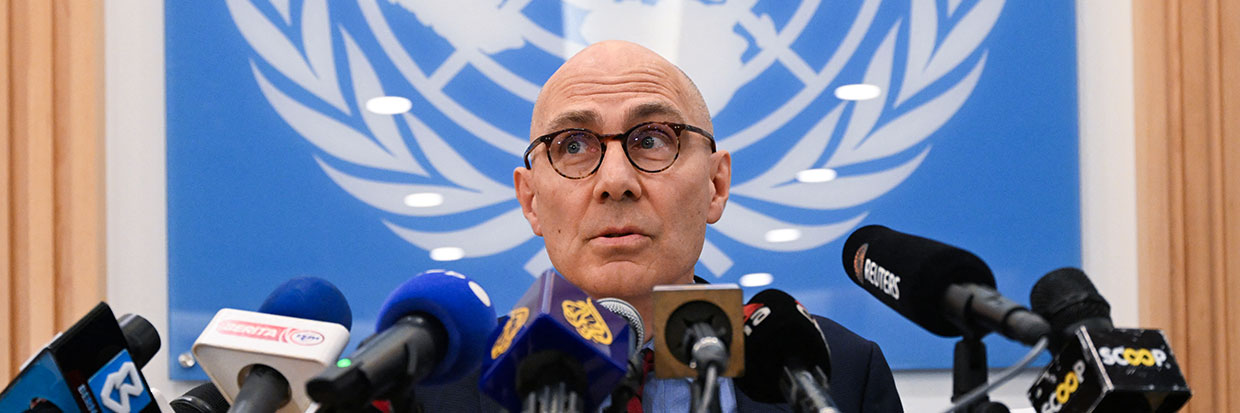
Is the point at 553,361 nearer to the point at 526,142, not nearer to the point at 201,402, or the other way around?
the point at 201,402

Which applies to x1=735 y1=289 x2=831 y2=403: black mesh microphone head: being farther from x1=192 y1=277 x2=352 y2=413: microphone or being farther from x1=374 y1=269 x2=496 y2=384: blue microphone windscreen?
x1=192 y1=277 x2=352 y2=413: microphone

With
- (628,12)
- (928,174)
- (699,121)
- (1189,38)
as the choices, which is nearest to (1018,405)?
(928,174)

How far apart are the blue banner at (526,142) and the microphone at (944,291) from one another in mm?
1328

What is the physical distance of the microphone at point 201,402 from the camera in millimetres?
1016

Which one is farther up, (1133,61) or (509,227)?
(1133,61)

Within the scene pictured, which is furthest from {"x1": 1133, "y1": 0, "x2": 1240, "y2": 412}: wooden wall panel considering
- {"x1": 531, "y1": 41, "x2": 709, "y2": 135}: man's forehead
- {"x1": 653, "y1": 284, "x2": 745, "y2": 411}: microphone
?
{"x1": 653, "y1": 284, "x2": 745, "y2": 411}: microphone

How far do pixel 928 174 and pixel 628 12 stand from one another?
0.92 metres

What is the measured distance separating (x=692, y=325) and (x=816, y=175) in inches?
61.8

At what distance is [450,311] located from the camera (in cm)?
75

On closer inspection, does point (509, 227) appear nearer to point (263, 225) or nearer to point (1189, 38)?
point (263, 225)

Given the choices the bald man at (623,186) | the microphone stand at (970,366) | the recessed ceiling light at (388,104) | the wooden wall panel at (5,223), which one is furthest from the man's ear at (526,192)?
the wooden wall panel at (5,223)

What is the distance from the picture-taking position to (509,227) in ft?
7.23

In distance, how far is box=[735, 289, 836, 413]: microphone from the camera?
2.57ft

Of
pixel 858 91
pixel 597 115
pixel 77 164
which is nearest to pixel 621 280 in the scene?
pixel 597 115
